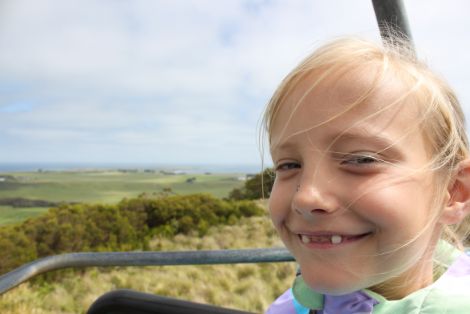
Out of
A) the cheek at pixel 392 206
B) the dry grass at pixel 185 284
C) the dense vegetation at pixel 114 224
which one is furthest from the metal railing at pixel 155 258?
the dense vegetation at pixel 114 224

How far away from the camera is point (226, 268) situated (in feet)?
16.9

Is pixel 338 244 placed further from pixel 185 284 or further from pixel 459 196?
pixel 185 284

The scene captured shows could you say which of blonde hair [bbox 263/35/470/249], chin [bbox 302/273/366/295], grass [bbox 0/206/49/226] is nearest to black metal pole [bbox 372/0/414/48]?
blonde hair [bbox 263/35/470/249]

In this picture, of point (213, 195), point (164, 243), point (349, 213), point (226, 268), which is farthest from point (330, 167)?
point (213, 195)

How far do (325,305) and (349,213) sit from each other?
26cm

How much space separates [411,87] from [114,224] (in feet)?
16.6

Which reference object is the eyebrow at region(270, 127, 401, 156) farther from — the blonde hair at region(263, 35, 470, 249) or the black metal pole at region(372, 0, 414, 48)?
the black metal pole at region(372, 0, 414, 48)

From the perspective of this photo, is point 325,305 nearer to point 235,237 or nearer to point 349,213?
point 349,213

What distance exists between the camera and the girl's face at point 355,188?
2.14 feet

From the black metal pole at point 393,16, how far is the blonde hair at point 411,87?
280 millimetres

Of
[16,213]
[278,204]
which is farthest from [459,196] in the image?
[16,213]

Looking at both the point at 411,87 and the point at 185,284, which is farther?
the point at 185,284

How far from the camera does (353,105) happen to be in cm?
69

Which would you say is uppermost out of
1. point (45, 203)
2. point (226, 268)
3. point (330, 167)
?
point (330, 167)
